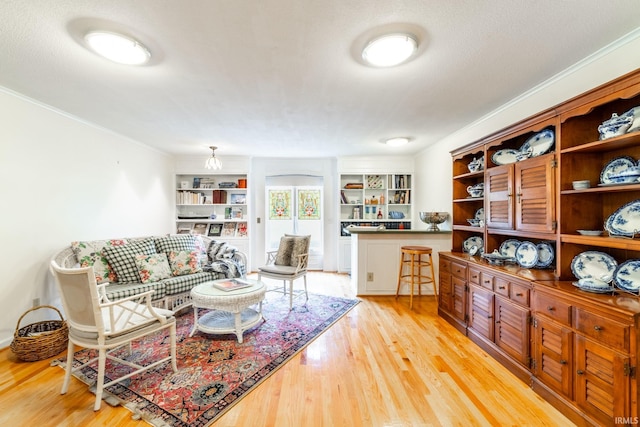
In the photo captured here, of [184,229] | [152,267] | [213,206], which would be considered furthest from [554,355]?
[184,229]

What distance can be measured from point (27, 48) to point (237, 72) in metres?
1.38

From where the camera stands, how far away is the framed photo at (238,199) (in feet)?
18.1

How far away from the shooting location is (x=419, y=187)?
5191 millimetres

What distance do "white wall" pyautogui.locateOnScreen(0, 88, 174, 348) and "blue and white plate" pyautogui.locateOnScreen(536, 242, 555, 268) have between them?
4821 millimetres

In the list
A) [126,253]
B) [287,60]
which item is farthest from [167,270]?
[287,60]

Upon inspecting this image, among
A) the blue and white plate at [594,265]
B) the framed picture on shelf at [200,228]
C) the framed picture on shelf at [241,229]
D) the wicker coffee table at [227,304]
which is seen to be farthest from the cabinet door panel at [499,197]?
the framed picture on shelf at [200,228]

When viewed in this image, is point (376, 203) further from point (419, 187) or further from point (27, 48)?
point (27, 48)

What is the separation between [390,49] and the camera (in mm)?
1777

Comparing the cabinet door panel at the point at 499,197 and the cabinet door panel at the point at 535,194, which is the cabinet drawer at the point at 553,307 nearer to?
the cabinet door panel at the point at 535,194

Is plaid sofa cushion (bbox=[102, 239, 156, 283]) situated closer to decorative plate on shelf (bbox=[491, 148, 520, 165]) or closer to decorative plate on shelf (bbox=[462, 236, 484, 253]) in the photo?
decorative plate on shelf (bbox=[462, 236, 484, 253])

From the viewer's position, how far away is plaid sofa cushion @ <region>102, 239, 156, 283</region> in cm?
300

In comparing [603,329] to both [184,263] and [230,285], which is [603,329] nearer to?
[230,285]

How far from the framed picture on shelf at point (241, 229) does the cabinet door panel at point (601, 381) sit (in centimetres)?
499

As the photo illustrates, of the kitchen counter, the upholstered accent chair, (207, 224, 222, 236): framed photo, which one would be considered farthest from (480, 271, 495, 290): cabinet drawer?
Result: (207, 224, 222, 236): framed photo
